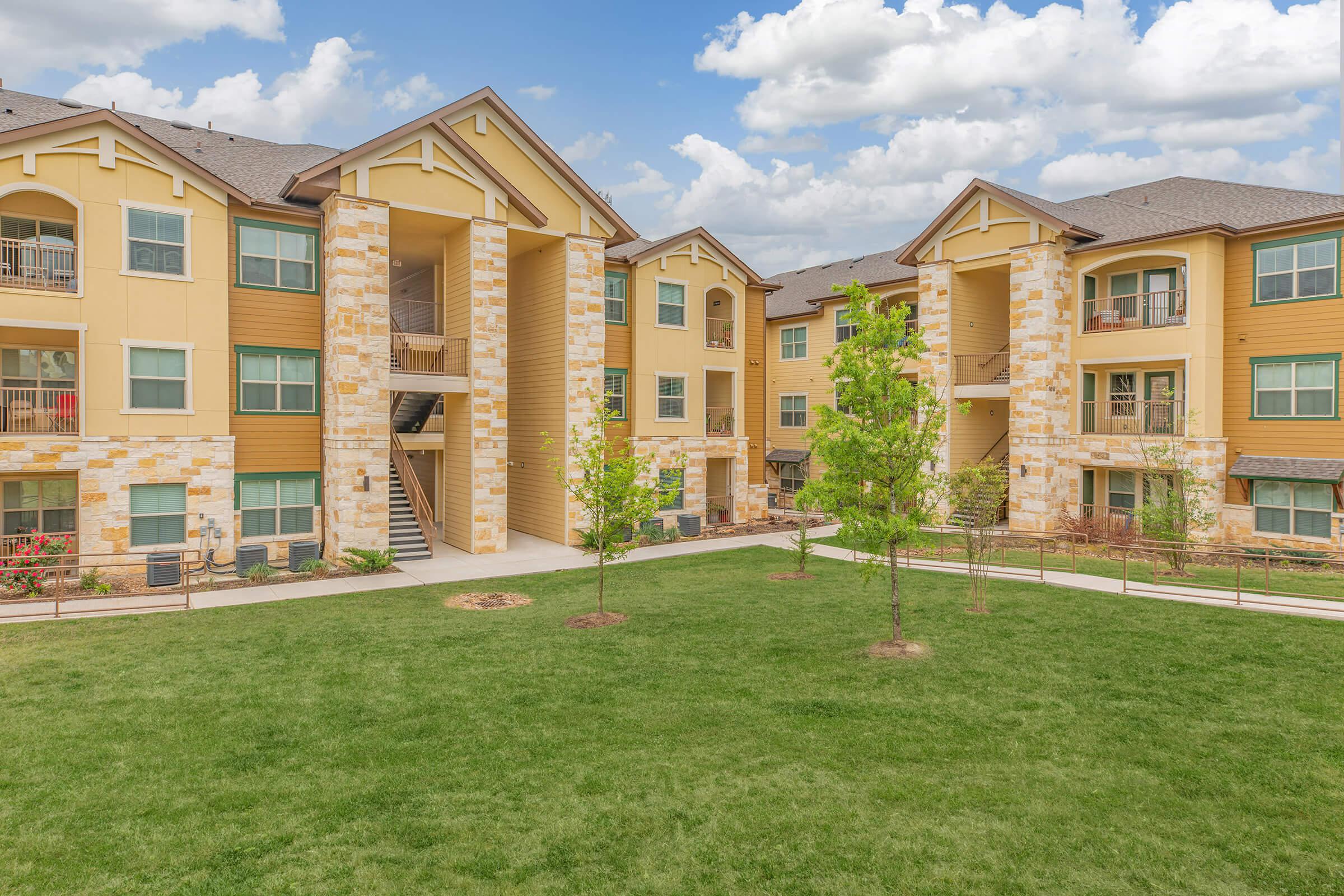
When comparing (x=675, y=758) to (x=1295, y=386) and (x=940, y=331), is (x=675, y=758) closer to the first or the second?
(x=1295, y=386)

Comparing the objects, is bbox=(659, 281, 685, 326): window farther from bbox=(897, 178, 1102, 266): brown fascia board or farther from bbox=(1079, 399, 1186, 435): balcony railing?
bbox=(1079, 399, 1186, 435): balcony railing

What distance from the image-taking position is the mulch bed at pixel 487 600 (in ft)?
51.1

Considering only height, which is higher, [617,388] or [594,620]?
[617,388]

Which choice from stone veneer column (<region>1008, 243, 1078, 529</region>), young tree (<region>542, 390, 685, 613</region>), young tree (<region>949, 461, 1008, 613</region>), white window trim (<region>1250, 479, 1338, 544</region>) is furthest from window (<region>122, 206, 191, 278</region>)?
white window trim (<region>1250, 479, 1338, 544</region>)

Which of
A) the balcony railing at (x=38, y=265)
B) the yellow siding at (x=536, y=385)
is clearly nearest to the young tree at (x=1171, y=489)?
the yellow siding at (x=536, y=385)

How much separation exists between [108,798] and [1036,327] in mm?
26015

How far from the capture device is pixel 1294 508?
70.7 feet

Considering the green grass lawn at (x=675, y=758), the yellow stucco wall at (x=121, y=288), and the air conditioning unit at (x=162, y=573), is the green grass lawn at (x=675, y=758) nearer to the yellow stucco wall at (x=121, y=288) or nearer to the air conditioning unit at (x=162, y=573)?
the air conditioning unit at (x=162, y=573)

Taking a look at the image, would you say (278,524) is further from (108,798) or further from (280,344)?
(108,798)

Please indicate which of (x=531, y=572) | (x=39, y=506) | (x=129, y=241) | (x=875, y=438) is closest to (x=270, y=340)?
(x=129, y=241)

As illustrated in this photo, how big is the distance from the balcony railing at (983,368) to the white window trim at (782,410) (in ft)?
29.6

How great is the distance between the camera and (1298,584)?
56.1 ft

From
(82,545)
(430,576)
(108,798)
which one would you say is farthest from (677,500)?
(108,798)

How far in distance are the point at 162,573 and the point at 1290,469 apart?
97.2 ft
